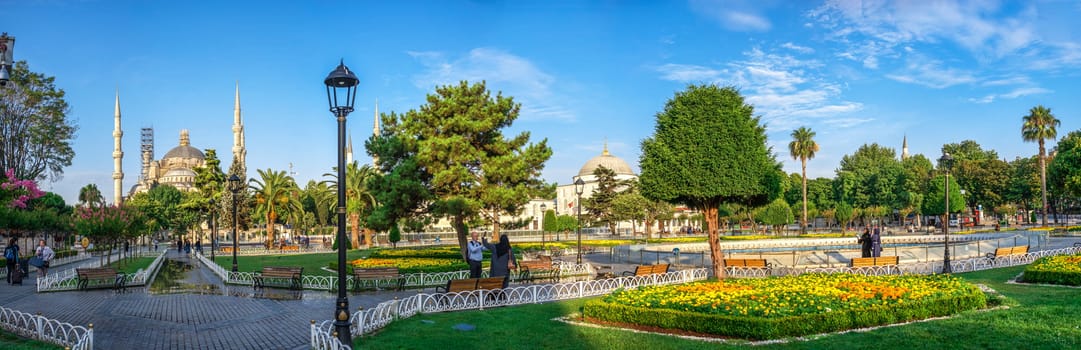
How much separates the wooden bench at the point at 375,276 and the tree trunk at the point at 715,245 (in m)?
8.65

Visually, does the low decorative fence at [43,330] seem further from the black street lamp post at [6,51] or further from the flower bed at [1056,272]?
the flower bed at [1056,272]

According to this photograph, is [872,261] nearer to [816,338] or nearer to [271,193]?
[816,338]

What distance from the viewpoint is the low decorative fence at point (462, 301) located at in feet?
33.7

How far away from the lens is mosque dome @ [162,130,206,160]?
13350 cm

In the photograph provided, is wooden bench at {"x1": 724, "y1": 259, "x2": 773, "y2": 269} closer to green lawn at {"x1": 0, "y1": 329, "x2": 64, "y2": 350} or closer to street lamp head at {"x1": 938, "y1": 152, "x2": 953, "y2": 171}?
street lamp head at {"x1": 938, "y1": 152, "x2": 953, "y2": 171}

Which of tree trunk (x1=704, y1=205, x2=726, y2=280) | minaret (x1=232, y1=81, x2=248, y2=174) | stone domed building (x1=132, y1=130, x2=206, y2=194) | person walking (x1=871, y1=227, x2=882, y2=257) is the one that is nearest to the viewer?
tree trunk (x1=704, y1=205, x2=726, y2=280)

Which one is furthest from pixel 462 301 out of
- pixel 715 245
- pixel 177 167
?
pixel 177 167

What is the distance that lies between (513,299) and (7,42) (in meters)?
9.77

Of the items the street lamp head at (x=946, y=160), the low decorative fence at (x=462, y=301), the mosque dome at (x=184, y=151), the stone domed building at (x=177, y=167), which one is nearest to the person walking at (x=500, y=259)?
the low decorative fence at (x=462, y=301)

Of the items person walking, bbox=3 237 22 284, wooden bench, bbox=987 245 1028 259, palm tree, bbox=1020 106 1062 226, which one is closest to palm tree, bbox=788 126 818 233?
palm tree, bbox=1020 106 1062 226

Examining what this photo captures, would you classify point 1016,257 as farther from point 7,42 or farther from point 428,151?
point 7,42

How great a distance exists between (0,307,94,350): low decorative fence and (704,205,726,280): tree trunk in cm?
1471

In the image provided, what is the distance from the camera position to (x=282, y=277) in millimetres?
19000

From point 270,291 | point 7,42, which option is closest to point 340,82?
point 7,42
